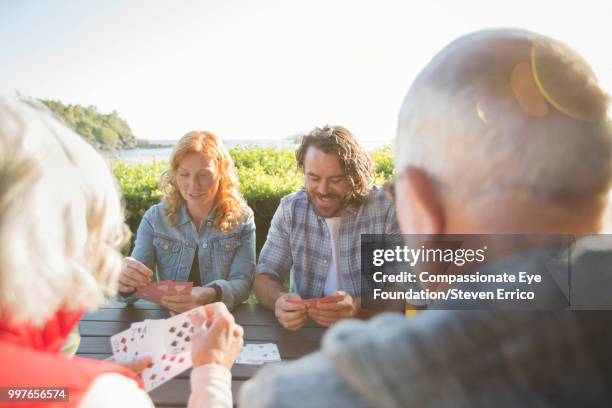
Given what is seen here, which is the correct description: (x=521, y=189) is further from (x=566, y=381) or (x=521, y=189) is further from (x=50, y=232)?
(x=50, y=232)

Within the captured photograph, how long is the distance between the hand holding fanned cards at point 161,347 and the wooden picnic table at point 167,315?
0.05 m

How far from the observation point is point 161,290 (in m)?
1.94

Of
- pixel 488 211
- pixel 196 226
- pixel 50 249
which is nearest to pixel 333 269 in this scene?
pixel 196 226

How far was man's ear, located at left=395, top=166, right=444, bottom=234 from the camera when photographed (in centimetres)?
58

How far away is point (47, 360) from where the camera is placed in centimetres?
68

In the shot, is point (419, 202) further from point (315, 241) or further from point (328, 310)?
point (315, 241)

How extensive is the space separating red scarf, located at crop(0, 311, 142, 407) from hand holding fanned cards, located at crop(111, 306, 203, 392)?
57 cm

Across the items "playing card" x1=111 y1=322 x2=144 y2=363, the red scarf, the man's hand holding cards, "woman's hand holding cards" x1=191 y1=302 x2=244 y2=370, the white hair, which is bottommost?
the man's hand holding cards

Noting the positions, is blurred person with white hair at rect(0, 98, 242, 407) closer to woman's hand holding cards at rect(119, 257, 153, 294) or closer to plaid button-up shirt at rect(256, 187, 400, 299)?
woman's hand holding cards at rect(119, 257, 153, 294)

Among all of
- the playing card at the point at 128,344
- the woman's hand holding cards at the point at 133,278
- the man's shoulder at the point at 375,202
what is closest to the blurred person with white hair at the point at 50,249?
the playing card at the point at 128,344

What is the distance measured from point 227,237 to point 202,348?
1393mm

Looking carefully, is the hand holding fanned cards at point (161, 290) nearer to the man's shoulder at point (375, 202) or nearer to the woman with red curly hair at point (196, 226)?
the woman with red curly hair at point (196, 226)

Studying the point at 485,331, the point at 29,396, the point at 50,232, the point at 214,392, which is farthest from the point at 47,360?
the point at 485,331

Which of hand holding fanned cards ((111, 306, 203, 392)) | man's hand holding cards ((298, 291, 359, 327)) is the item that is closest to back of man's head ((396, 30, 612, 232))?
hand holding fanned cards ((111, 306, 203, 392))
